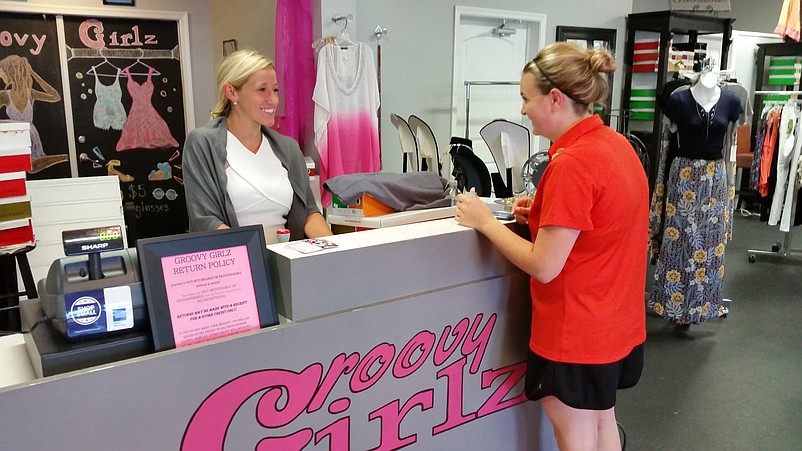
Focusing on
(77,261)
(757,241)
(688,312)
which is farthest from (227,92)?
(757,241)

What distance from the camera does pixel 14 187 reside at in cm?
264

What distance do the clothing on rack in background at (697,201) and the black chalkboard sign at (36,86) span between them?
186 inches

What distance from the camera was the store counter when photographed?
3.66 ft

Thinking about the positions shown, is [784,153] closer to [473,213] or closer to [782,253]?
[782,253]

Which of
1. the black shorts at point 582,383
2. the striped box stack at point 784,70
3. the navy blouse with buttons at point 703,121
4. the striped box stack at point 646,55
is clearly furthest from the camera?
the striped box stack at point 784,70

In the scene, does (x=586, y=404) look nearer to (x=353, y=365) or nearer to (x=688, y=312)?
(x=353, y=365)

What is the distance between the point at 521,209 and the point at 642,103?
5.13 metres

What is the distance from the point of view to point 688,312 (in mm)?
3779

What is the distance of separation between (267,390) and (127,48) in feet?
16.1

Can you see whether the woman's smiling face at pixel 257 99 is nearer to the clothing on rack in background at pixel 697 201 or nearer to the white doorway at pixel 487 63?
the clothing on rack in background at pixel 697 201

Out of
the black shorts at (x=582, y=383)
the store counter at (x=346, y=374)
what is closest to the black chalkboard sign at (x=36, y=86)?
the store counter at (x=346, y=374)

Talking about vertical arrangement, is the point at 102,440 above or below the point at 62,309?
below

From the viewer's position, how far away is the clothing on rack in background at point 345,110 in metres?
4.13

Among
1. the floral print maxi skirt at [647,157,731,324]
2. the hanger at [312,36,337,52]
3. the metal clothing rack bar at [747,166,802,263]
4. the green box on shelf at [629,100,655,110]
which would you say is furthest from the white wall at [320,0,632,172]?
the metal clothing rack bar at [747,166,802,263]
